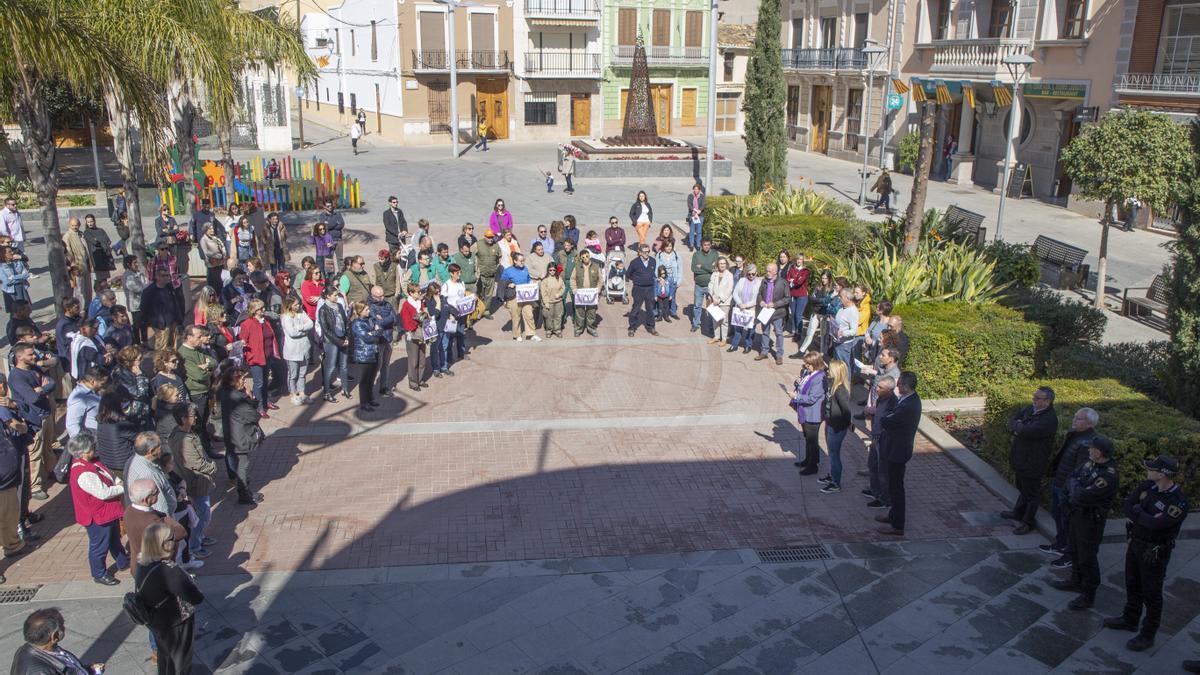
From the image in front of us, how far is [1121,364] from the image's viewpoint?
38.9 ft

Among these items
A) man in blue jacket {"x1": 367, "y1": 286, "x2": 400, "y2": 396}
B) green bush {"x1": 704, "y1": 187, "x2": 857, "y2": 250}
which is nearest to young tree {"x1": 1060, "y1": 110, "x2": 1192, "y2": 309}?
green bush {"x1": 704, "y1": 187, "x2": 857, "y2": 250}

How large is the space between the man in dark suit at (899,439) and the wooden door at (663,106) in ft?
137

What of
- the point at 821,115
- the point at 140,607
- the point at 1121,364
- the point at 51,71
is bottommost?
the point at 140,607

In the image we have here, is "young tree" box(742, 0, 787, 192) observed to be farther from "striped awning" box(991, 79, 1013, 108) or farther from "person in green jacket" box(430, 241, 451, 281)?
"person in green jacket" box(430, 241, 451, 281)

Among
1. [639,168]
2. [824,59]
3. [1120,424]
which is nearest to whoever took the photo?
[1120,424]

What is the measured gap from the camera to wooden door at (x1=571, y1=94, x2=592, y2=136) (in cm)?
4803

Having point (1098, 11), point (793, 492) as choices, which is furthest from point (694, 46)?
point (793, 492)

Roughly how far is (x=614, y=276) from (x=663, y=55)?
113 ft

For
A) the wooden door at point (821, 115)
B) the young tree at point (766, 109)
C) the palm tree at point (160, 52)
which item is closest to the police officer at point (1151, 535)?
the palm tree at point (160, 52)

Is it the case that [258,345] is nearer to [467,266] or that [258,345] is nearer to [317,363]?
[317,363]

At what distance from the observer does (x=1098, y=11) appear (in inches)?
1061

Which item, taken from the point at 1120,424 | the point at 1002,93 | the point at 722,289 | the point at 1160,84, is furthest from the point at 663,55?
the point at 1120,424

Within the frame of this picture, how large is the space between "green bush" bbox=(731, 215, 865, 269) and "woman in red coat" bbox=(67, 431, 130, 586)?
1279 centimetres

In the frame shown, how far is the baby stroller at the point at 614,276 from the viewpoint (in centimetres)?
1685
